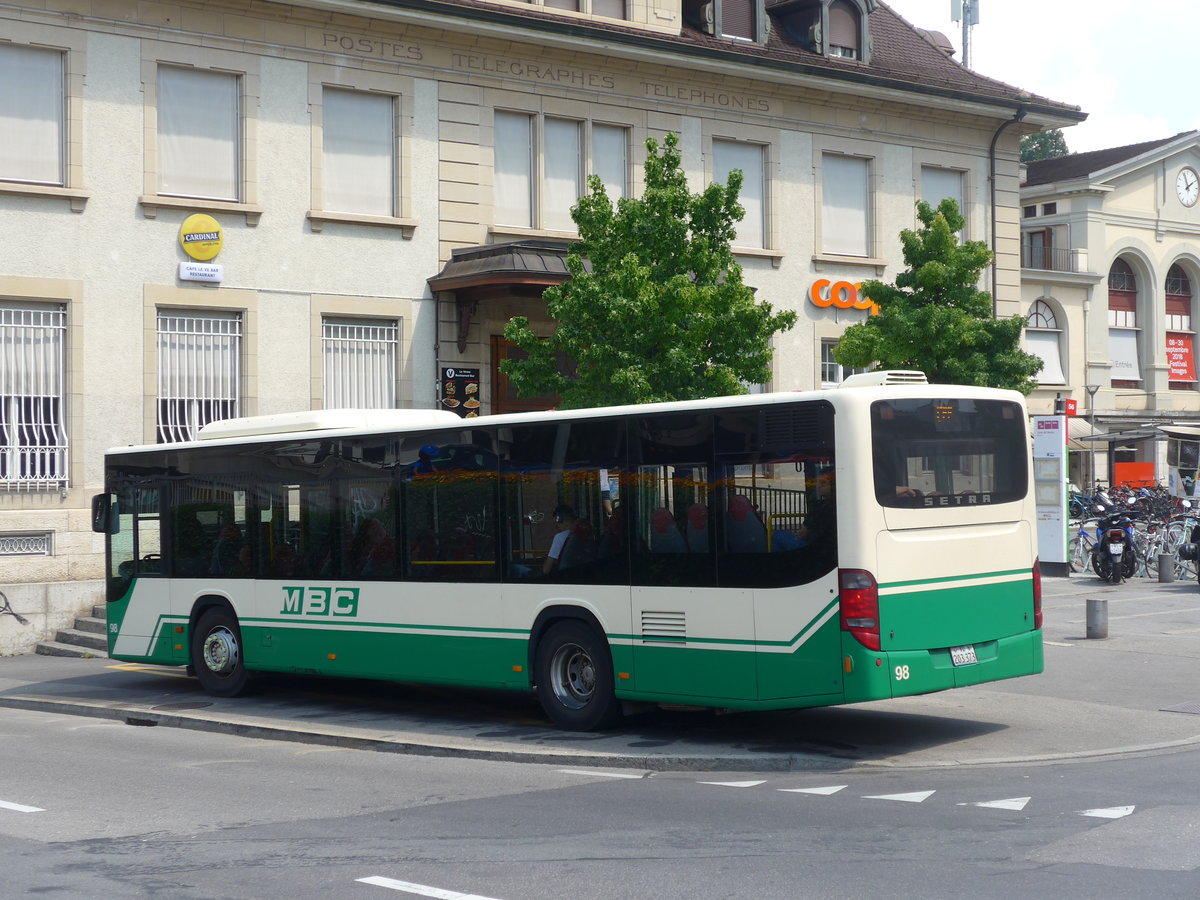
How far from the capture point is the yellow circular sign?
893 inches

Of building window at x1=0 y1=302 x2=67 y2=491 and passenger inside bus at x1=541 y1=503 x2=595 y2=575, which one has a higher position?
building window at x1=0 y1=302 x2=67 y2=491

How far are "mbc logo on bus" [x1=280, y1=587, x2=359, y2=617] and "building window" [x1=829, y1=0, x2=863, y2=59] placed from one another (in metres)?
19.1

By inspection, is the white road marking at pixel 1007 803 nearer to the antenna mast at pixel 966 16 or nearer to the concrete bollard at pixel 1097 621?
the concrete bollard at pixel 1097 621

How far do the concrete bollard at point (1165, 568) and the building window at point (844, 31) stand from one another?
11.4 meters

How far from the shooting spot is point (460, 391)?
2500cm

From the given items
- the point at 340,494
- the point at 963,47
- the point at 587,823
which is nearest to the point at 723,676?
the point at 587,823

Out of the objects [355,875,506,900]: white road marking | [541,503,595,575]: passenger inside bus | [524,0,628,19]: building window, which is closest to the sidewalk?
[541,503,595,575]: passenger inside bus

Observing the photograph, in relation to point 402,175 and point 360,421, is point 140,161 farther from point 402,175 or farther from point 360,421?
point 360,421

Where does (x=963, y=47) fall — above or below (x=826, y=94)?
above

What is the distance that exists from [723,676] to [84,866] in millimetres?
5039

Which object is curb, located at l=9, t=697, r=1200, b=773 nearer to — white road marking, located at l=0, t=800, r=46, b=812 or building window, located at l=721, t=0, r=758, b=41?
white road marking, located at l=0, t=800, r=46, b=812

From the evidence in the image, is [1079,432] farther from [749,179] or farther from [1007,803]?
[1007,803]

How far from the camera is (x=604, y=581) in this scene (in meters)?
12.1

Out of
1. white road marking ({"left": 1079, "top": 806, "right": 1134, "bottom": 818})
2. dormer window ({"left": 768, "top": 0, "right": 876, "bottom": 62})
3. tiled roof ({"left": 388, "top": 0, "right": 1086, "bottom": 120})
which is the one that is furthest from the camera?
dormer window ({"left": 768, "top": 0, "right": 876, "bottom": 62})
